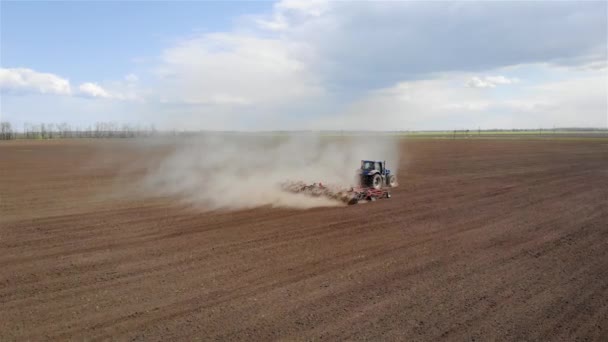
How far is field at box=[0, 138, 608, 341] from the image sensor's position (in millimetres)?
8047

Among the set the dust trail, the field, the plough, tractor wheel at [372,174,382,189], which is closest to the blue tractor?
tractor wheel at [372,174,382,189]

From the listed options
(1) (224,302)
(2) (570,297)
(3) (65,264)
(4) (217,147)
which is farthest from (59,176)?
(2) (570,297)

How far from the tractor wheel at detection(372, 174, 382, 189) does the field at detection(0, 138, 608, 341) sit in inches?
110

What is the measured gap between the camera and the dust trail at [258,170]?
20.5m

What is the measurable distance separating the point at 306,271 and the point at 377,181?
1266 centimetres

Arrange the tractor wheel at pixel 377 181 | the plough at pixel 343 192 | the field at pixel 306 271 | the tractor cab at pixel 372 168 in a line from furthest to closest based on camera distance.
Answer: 1. the tractor cab at pixel 372 168
2. the tractor wheel at pixel 377 181
3. the plough at pixel 343 192
4. the field at pixel 306 271

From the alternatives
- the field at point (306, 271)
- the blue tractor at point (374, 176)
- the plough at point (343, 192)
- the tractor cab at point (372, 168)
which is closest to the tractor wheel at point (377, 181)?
the blue tractor at point (374, 176)

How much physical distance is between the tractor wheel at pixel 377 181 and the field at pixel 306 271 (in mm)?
2801

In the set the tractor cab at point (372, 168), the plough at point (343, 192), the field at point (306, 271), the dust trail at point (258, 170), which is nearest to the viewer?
the field at point (306, 271)

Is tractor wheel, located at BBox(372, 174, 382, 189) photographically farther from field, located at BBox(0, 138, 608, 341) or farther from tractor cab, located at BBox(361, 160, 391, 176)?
field, located at BBox(0, 138, 608, 341)

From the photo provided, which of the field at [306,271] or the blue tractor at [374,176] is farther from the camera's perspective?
the blue tractor at [374,176]

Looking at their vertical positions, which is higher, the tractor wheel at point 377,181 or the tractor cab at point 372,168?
the tractor cab at point 372,168

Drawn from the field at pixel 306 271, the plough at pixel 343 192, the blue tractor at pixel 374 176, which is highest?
the blue tractor at pixel 374 176

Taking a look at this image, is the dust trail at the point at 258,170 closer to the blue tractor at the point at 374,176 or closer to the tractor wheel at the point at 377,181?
the blue tractor at the point at 374,176
